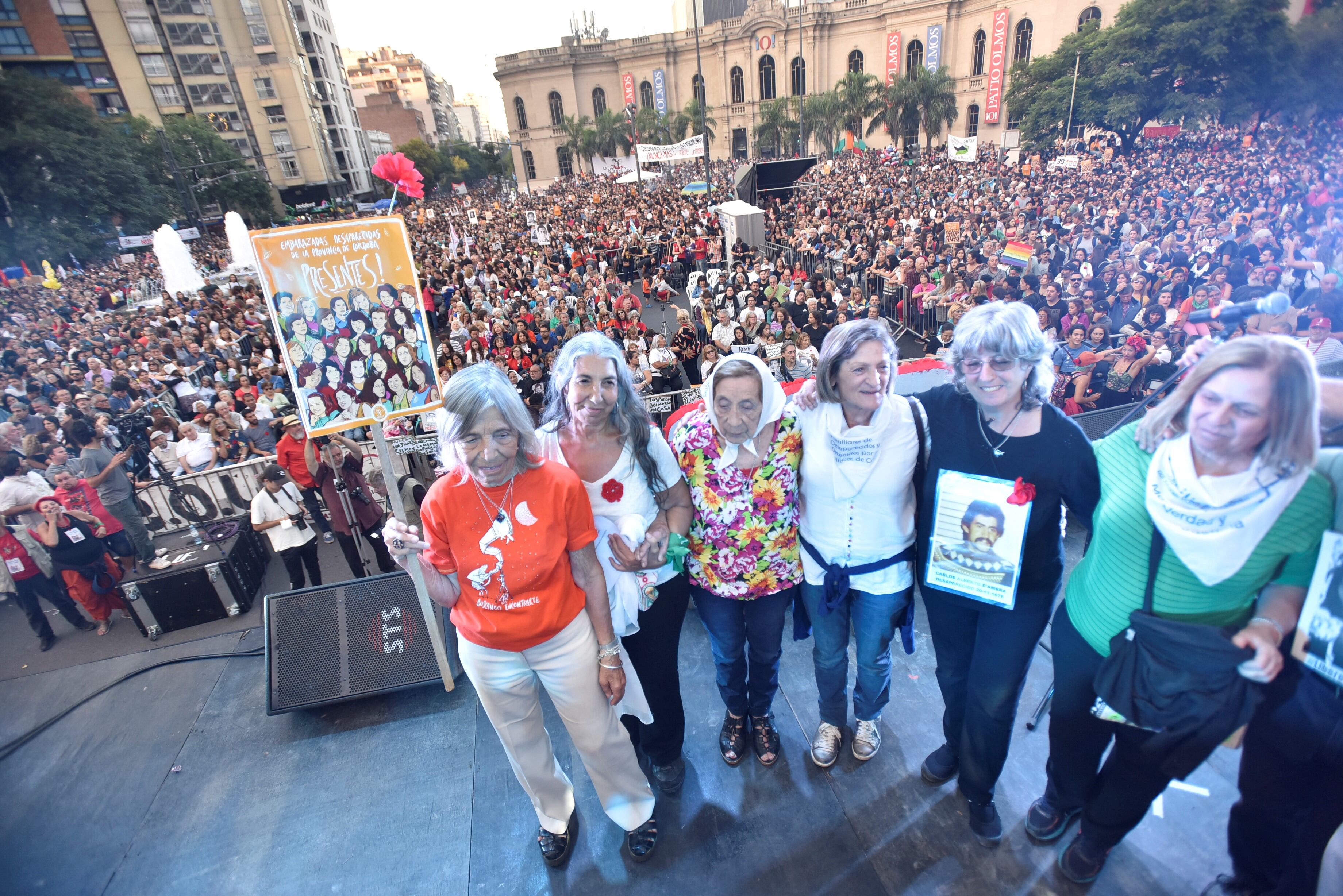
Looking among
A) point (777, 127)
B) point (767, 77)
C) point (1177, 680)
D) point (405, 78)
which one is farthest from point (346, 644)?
point (405, 78)

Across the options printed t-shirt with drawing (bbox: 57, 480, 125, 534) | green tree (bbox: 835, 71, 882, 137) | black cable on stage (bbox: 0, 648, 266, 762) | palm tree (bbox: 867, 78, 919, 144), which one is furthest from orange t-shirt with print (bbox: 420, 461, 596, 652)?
green tree (bbox: 835, 71, 882, 137)

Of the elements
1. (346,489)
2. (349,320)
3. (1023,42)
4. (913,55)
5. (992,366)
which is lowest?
(346,489)

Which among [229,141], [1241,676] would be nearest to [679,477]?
[1241,676]

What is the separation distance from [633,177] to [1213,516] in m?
47.3

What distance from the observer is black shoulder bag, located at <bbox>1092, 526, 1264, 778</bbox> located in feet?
5.53

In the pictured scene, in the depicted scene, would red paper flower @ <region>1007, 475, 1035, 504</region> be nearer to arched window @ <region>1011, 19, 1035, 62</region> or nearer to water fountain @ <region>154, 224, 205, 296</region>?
water fountain @ <region>154, 224, 205, 296</region>

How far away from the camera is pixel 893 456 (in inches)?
85.5

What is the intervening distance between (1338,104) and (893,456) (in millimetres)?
37652

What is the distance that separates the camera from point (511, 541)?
81.6 inches

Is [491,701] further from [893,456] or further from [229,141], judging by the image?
[229,141]

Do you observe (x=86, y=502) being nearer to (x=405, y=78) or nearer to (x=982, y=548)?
(x=982, y=548)

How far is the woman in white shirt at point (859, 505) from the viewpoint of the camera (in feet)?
6.93

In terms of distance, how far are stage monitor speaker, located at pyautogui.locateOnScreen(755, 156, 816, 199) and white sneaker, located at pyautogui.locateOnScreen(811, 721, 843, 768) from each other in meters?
17.9

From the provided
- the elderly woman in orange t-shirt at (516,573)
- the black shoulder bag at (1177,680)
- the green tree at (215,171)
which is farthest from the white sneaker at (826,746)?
the green tree at (215,171)
